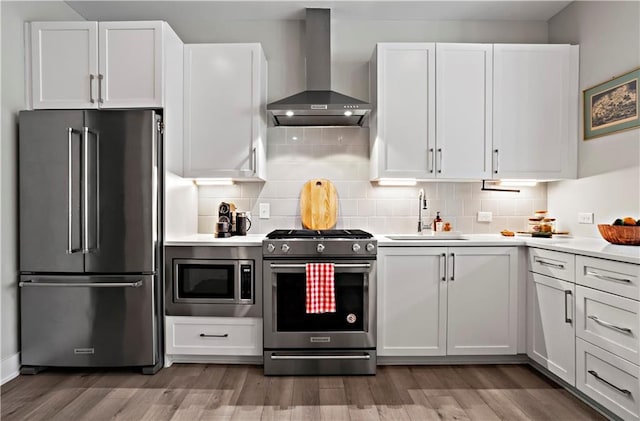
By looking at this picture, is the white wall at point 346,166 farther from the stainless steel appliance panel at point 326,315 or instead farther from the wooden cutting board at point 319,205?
the stainless steel appliance panel at point 326,315

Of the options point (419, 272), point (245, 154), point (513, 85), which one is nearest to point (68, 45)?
point (245, 154)

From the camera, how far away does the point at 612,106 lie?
275cm

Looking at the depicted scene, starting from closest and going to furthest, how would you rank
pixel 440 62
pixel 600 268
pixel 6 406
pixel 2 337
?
pixel 600 268 < pixel 6 406 < pixel 2 337 < pixel 440 62

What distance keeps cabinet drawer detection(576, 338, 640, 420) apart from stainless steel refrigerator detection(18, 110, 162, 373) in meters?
2.64

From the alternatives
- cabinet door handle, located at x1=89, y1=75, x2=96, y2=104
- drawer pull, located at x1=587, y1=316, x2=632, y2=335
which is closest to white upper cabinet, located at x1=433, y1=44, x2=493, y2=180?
drawer pull, located at x1=587, y1=316, x2=632, y2=335

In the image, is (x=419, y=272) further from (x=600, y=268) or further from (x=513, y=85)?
(x=513, y=85)

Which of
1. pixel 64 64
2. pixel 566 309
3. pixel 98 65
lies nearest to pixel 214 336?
pixel 98 65

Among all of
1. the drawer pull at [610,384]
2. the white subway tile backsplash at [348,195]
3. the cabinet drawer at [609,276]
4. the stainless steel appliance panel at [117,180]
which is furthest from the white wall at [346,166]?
the drawer pull at [610,384]

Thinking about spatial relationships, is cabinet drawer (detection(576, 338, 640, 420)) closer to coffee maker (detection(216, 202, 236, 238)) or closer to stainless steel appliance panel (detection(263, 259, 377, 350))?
stainless steel appliance panel (detection(263, 259, 377, 350))

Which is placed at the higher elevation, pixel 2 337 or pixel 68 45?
pixel 68 45

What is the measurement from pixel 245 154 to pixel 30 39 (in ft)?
5.35

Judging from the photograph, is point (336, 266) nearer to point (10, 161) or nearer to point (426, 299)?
point (426, 299)

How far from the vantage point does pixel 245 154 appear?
3.10 meters

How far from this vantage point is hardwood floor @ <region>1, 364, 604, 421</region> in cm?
220
